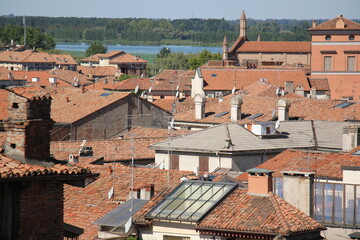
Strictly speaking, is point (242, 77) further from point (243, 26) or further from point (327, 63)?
point (243, 26)

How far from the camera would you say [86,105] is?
154 feet

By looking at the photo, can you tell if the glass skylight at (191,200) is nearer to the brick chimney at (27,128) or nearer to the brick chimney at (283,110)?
the brick chimney at (27,128)

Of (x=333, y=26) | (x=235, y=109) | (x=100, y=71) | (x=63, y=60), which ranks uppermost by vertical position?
(x=333, y=26)

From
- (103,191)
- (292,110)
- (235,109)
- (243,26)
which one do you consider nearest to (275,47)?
(243,26)

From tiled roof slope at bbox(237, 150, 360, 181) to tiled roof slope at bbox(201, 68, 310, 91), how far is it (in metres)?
50.9

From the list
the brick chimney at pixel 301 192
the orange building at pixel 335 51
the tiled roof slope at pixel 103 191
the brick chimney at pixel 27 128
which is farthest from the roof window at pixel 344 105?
the orange building at pixel 335 51

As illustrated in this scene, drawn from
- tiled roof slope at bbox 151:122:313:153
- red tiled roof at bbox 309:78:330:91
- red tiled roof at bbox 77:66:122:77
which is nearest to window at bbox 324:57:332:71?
red tiled roof at bbox 309:78:330:91

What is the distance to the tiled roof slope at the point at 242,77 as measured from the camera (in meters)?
81.8

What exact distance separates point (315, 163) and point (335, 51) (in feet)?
201

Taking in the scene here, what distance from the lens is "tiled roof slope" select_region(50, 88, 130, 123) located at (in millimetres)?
45263

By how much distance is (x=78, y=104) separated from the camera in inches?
1870

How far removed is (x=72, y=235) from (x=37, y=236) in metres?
2.36

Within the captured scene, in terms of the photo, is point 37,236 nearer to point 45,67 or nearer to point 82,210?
point 82,210

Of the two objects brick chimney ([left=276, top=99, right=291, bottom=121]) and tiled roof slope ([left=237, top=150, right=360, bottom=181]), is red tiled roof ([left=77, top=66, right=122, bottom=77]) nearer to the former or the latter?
brick chimney ([left=276, top=99, right=291, bottom=121])
